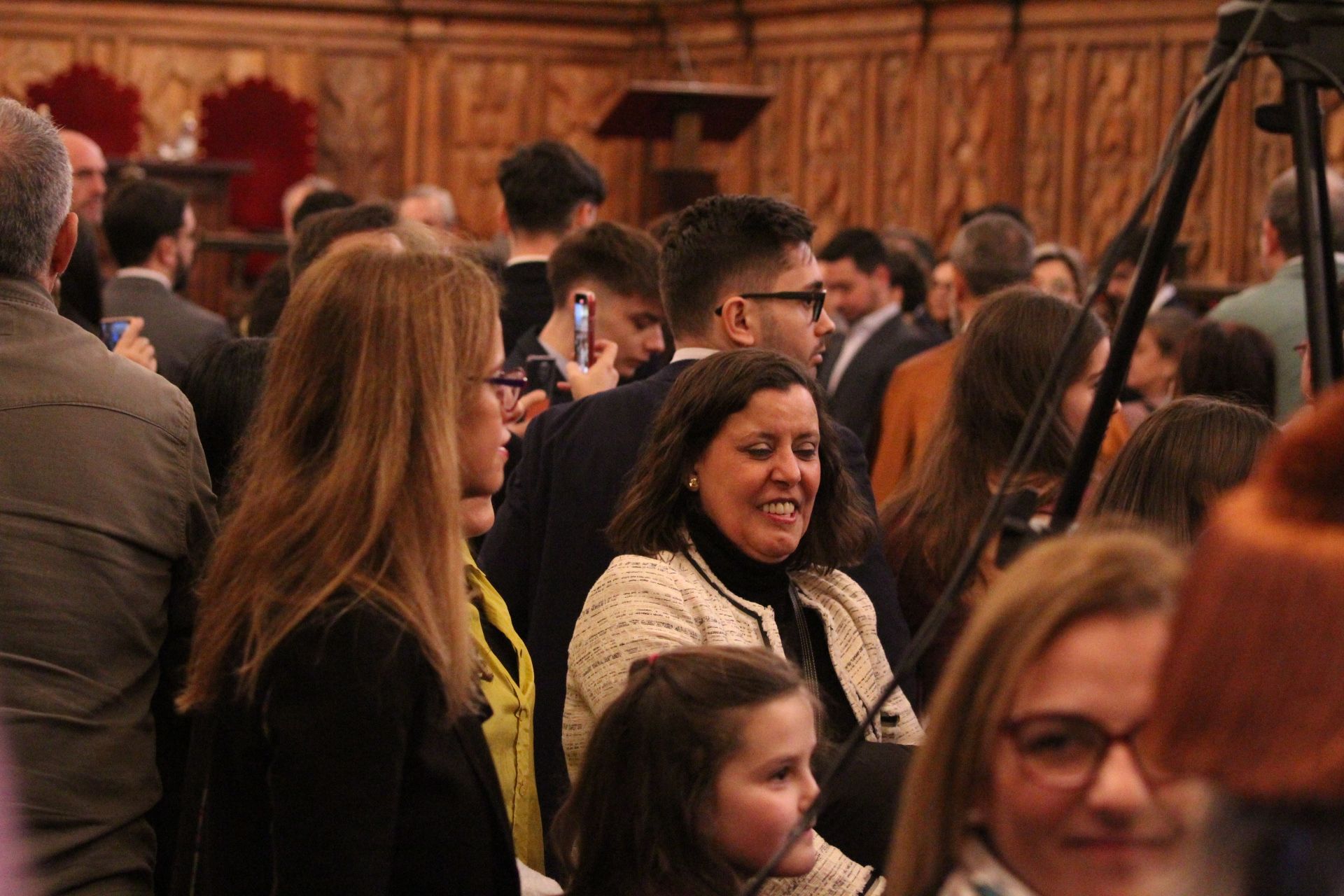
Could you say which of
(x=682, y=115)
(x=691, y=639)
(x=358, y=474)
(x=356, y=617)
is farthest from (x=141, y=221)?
(x=682, y=115)

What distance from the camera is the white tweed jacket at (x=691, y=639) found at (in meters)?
2.43

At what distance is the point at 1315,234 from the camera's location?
5.50 ft

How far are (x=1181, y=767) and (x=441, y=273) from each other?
128cm

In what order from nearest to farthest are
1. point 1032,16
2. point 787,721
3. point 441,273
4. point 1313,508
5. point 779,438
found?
point 1313,508 < point 441,273 < point 787,721 < point 779,438 < point 1032,16

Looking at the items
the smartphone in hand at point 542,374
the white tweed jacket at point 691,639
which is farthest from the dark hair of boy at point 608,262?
the white tweed jacket at point 691,639

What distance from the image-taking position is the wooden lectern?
9016 millimetres

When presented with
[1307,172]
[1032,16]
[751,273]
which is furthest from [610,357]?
[1032,16]

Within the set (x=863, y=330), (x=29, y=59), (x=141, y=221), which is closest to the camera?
(x=141, y=221)

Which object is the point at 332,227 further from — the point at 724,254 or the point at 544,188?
the point at 544,188

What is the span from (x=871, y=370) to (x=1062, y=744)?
17.4 ft

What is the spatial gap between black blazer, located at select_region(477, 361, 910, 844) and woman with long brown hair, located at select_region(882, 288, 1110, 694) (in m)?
0.13

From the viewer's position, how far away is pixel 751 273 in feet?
11.6

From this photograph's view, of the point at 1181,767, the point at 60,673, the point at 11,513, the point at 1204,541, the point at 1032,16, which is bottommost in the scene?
the point at 60,673

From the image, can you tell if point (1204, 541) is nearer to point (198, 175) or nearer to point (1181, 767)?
point (1181, 767)
